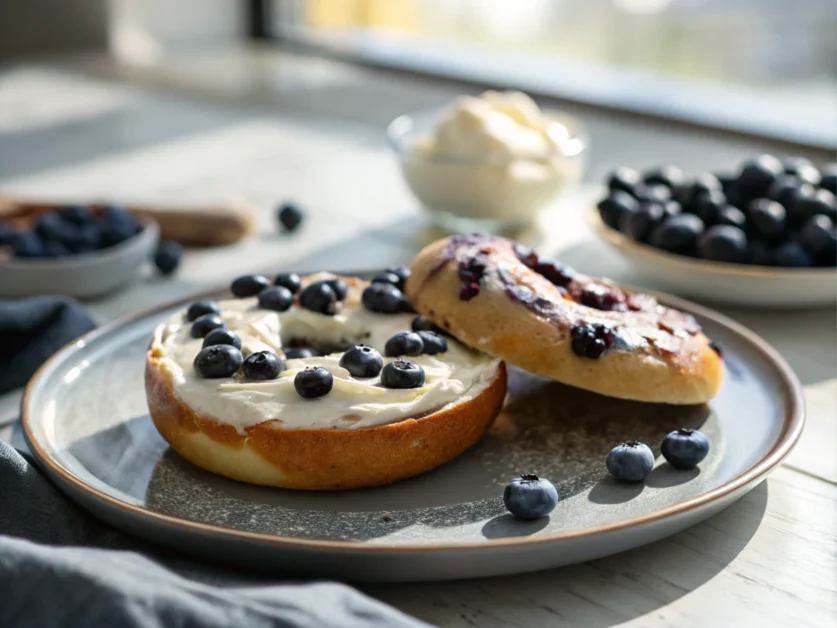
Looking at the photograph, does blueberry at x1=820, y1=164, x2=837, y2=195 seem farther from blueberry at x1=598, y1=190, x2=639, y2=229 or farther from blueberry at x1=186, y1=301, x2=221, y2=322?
blueberry at x1=186, y1=301, x2=221, y2=322

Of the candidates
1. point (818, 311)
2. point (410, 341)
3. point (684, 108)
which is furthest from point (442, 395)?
point (684, 108)

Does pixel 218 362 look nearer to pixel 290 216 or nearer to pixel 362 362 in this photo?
pixel 362 362

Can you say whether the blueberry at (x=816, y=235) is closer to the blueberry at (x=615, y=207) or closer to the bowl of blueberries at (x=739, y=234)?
the bowl of blueberries at (x=739, y=234)

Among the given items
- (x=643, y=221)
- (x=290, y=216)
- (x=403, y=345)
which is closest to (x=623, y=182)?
(x=643, y=221)

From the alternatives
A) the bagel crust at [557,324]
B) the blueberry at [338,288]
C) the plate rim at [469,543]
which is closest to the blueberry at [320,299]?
the blueberry at [338,288]

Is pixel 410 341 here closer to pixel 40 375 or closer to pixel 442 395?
pixel 442 395

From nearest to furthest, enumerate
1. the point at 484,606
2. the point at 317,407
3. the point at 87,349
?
1. the point at 484,606
2. the point at 317,407
3. the point at 87,349

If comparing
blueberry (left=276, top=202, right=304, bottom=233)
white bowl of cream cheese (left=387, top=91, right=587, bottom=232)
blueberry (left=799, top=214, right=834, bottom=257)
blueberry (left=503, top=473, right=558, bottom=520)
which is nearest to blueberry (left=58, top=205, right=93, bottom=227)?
blueberry (left=276, top=202, right=304, bottom=233)
